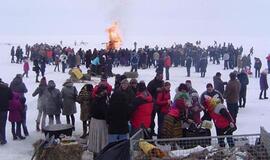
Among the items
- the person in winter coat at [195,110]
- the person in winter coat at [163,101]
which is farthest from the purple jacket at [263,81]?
the person in winter coat at [195,110]

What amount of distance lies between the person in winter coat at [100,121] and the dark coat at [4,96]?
2818 millimetres

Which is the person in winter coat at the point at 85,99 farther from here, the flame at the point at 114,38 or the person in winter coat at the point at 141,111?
the flame at the point at 114,38

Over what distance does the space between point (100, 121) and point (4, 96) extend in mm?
3031

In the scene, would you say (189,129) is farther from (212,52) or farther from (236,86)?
(212,52)

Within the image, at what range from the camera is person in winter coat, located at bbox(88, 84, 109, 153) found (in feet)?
30.7

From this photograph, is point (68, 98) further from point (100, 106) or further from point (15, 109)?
point (100, 106)

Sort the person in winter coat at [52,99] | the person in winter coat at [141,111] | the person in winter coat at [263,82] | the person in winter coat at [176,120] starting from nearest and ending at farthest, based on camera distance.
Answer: the person in winter coat at [141,111] → the person in winter coat at [176,120] → the person in winter coat at [52,99] → the person in winter coat at [263,82]

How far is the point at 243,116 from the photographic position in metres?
15.2

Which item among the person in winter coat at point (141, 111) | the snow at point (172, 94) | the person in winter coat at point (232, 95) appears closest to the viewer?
the person in winter coat at point (141, 111)

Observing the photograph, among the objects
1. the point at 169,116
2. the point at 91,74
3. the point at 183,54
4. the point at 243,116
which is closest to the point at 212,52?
the point at 183,54

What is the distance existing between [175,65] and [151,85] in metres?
20.4

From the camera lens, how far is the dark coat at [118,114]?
8.89m

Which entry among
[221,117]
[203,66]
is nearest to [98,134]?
[221,117]

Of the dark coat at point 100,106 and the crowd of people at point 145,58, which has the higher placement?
the crowd of people at point 145,58
